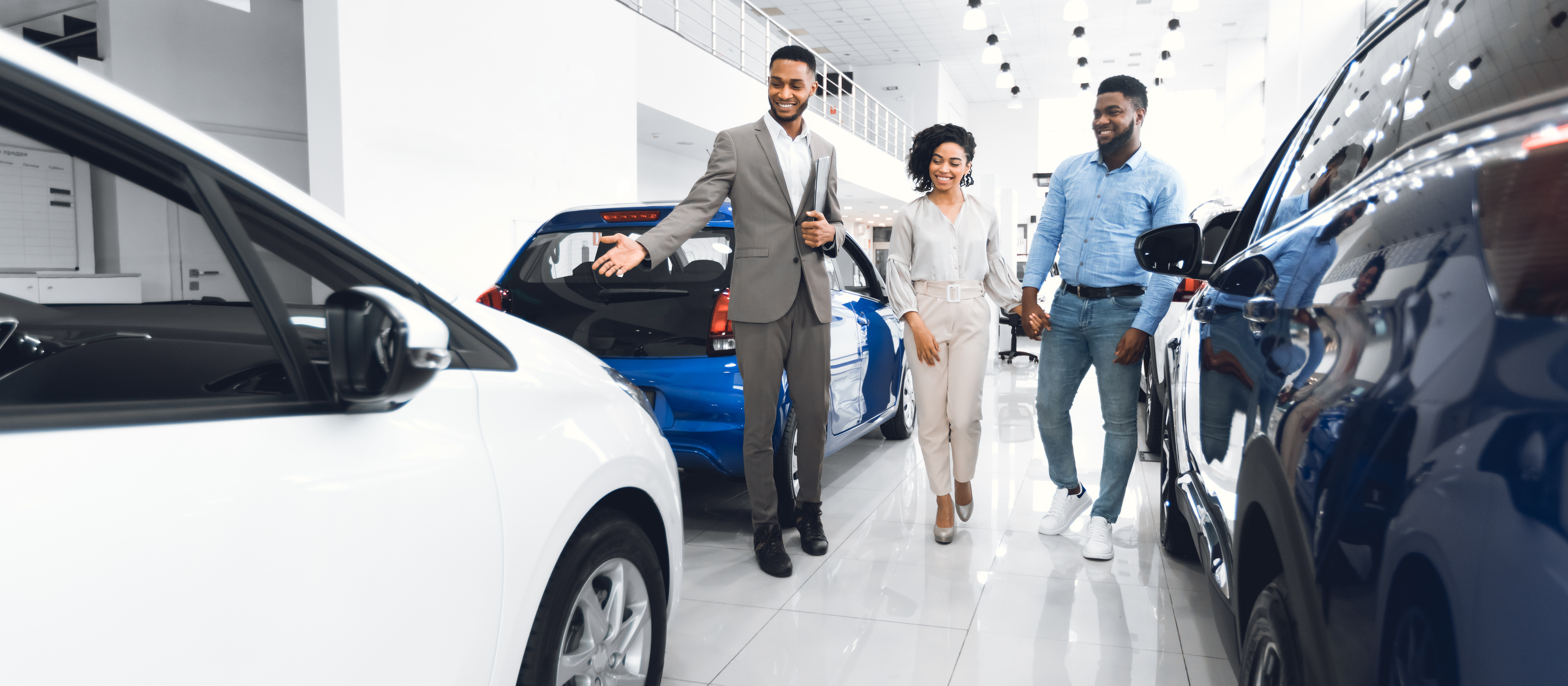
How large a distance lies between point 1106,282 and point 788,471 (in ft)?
4.19

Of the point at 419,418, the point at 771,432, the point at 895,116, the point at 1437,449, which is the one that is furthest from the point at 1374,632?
the point at 895,116

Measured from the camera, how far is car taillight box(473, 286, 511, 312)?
315cm

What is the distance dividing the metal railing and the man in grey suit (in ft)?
15.8

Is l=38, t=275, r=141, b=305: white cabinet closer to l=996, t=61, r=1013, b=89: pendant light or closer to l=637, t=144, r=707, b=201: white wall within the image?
l=637, t=144, r=707, b=201: white wall

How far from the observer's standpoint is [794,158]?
2895 mm

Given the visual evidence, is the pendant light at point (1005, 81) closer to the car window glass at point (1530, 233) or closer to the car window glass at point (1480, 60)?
the car window glass at point (1480, 60)

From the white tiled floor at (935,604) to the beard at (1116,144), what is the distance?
54.1 inches

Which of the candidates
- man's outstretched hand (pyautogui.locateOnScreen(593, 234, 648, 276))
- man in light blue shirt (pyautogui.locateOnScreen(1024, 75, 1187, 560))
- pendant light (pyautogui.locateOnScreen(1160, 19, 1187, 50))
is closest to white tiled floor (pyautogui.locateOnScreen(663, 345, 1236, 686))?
man in light blue shirt (pyautogui.locateOnScreen(1024, 75, 1187, 560))

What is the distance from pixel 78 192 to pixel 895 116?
57.8 ft

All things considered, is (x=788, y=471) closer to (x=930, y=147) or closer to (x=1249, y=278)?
(x=930, y=147)

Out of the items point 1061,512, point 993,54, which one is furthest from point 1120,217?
point 993,54

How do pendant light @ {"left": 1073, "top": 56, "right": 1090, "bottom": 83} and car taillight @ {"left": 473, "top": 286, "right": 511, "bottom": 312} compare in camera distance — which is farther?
pendant light @ {"left": 1073, "top": 56, "right": 1090, "bottom": 83}

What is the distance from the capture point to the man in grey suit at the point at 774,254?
9.21 feet

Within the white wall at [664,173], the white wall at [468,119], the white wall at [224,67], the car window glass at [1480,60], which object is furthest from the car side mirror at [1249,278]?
the white wall at [664,173]
